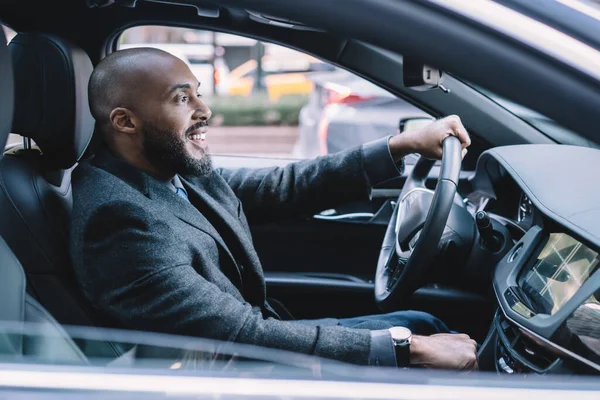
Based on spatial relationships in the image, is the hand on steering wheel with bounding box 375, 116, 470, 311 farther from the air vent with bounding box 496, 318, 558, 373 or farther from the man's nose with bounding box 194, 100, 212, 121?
the man's nose with bounding box 194, 100, 212, 121

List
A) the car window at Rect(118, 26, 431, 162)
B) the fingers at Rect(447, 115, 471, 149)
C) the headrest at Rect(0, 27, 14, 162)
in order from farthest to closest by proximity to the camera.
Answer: the car window at Rect(118, 26, 431, 162)
the fingers at Rect(447, 115, 471, 149)
the headrest at Rect(0, 27, 14, 162)

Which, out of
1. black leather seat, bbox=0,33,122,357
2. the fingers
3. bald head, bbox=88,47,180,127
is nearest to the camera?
black leather seat, bbox=0,33,122,357

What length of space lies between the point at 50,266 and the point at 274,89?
28.3 feet

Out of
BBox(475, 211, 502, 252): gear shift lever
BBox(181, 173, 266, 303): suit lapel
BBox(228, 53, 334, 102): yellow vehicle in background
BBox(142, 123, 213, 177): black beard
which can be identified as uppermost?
BBox(142, 123, 213, 177): black beard

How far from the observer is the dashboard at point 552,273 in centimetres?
141

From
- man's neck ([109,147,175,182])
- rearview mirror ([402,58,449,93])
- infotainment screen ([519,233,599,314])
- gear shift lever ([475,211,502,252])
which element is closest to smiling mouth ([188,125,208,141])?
man's neck ([109,147,175,182])

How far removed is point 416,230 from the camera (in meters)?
2.14

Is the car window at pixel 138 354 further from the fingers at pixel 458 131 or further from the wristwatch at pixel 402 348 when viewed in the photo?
the fingers at pixel 458 131

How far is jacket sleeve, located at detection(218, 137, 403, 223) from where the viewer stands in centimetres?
232

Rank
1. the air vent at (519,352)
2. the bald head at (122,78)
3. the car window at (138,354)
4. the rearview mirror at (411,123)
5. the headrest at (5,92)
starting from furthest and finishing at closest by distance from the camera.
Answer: the rearview mirror at (411,123) < the bald head at (122,78) < the air vent at (519,352) < the headrest at (5,92) < the car window at (138,354)

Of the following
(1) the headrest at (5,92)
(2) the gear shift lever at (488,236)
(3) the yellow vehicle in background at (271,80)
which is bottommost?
(3) the yellow vehicle in background at (271,80)

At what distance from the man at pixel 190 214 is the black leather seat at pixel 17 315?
0.87 ft

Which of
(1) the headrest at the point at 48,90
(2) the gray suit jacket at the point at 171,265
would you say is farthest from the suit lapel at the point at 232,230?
(1) the headrest at the point at 48,90

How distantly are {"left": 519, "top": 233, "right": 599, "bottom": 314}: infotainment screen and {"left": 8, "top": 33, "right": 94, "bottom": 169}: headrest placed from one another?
3.74 feet
